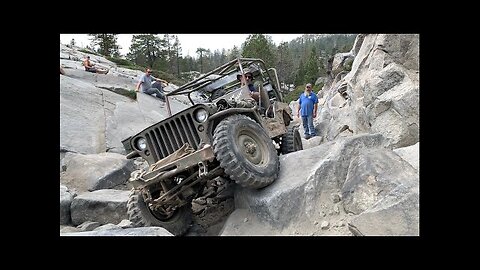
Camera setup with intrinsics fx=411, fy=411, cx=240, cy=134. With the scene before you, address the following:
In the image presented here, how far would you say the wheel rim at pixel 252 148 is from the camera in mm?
6332

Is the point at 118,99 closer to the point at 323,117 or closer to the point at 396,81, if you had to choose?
the point at 323,117

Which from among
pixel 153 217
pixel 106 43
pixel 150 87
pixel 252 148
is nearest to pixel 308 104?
pixel 252 148

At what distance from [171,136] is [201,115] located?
63 centimetres

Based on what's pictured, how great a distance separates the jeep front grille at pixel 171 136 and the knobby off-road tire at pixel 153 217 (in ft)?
2.56

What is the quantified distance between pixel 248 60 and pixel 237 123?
2.85m

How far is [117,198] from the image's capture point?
8.25m

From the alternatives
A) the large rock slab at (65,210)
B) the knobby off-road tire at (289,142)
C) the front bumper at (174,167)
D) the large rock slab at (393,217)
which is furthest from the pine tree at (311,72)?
the large rock slab at (393,217)

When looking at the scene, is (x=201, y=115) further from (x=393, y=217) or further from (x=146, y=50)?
(x=146, y=50)

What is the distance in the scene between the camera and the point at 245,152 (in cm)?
633

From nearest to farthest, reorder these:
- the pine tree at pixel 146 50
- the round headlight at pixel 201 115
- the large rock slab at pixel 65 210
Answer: the round headlight at pixel 201 115 < the large rock slab at pixel 65 210 < the pine tree at pixel 146 50

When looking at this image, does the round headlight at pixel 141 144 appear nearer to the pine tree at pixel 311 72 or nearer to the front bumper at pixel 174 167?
the front bumper at pixel 174 167

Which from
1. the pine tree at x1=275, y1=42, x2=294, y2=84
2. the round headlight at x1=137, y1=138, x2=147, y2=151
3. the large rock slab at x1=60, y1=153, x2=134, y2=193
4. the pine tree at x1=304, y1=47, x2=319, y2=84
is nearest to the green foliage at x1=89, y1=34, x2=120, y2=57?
the pine tree at x1=304, y1=47, x2=319, y2=84

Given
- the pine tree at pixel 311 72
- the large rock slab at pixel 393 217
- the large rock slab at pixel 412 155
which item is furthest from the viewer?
the pine tree at pixel 311 72

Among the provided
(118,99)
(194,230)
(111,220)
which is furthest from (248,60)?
(118,99)
